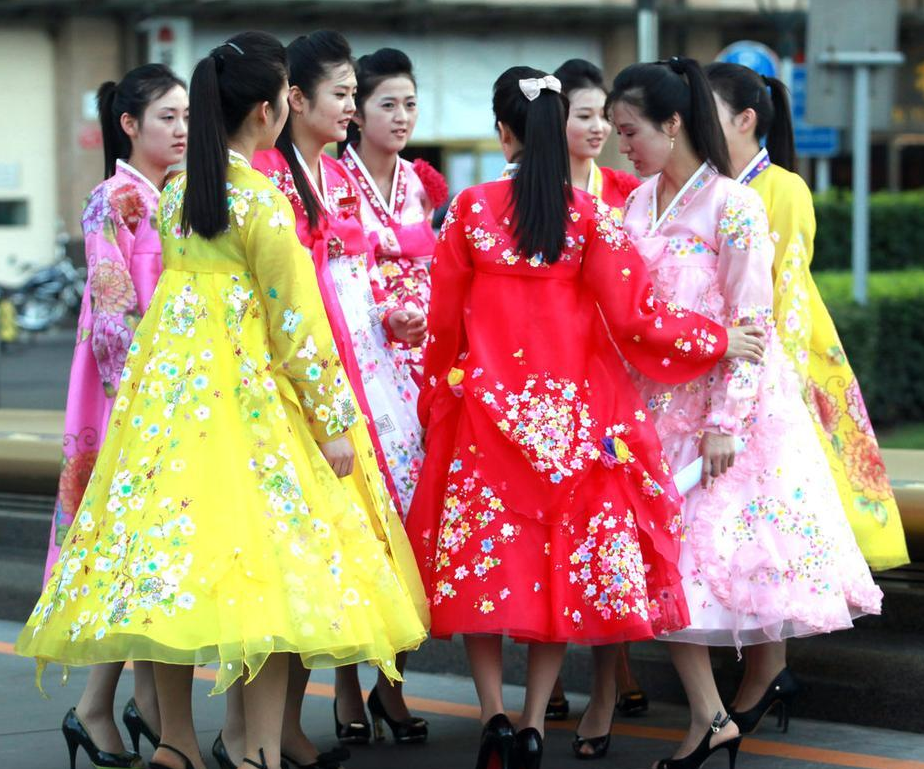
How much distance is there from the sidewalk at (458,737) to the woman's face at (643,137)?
1.53m

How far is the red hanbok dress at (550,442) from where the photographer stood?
163 inches

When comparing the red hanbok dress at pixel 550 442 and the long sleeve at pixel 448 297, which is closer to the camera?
the red hanbok dress at pixel 550 442

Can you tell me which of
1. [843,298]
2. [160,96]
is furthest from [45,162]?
[160,96]

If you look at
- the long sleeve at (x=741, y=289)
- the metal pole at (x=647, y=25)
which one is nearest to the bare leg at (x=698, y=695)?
the long sleeve at (x=741, y=289)

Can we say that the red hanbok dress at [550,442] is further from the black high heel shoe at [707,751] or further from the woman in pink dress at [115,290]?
the woman in pink dress at [115,290]

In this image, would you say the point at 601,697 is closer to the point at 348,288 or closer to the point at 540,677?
the point at 540,677

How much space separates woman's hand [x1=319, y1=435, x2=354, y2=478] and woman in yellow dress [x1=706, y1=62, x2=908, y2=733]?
1.28 m

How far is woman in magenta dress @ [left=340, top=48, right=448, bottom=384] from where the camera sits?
493 cm

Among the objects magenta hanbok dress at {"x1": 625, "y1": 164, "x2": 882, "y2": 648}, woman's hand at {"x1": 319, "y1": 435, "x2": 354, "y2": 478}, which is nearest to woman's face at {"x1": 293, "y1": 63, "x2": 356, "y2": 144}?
magenta hanbok dress at {"x1": 625, "y1": 164, "x2": 882, "y2": 648}

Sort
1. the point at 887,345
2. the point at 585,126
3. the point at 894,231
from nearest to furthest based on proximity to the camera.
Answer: the point at 585,126
the point at 887,345
the point at 894,231

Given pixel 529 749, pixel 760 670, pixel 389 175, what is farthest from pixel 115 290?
pixel 760 670

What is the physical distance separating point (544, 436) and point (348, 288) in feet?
2.65

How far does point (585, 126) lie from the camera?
16.9ft

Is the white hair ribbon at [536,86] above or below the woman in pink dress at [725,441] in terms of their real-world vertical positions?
above
